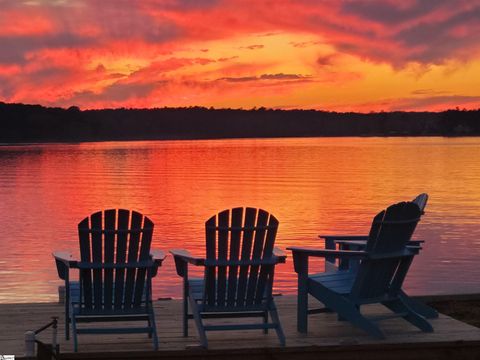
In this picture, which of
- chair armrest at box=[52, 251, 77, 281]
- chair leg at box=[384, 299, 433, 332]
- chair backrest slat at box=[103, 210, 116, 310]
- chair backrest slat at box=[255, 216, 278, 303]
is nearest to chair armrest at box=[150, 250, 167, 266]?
chair backrest slat at box=[103, 210, 116, 310]

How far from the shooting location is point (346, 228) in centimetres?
2352

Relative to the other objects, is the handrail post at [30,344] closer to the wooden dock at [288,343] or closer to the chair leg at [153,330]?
Answer: the wooden dock at [288,343]

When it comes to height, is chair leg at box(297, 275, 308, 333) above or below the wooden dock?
above

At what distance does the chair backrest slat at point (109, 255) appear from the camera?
694cm

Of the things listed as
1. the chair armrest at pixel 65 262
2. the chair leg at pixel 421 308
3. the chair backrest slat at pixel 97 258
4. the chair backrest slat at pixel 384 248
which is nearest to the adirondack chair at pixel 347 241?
the chair leg at pixel 421 308

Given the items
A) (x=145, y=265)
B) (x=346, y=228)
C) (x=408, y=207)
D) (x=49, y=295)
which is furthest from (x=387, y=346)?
(x=346, y=228)

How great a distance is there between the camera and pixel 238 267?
23.1ft

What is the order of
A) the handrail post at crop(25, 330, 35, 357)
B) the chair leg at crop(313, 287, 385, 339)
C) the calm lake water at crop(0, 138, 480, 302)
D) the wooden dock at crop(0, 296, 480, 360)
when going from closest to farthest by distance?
the handrail post at crop(25, 330, 35, 357)
the wooden dock at crop(0, 296, 480, 360)
the chair leg at crop(313, 287, 385, 339)
the calm lake water at crop(0, 138, 480, 302)

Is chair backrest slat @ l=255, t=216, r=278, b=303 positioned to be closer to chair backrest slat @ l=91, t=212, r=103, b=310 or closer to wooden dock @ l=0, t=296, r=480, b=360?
wooden dock @ l=0, t=296, r=480, b=360

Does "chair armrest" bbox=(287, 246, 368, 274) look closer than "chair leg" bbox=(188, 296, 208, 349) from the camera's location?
No

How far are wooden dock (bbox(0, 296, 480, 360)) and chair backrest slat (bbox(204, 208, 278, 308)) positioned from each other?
0.35m

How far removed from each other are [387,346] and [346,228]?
16.7 meters

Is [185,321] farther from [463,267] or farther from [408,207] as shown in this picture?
[463,267]

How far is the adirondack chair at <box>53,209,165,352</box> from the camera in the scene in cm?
693
